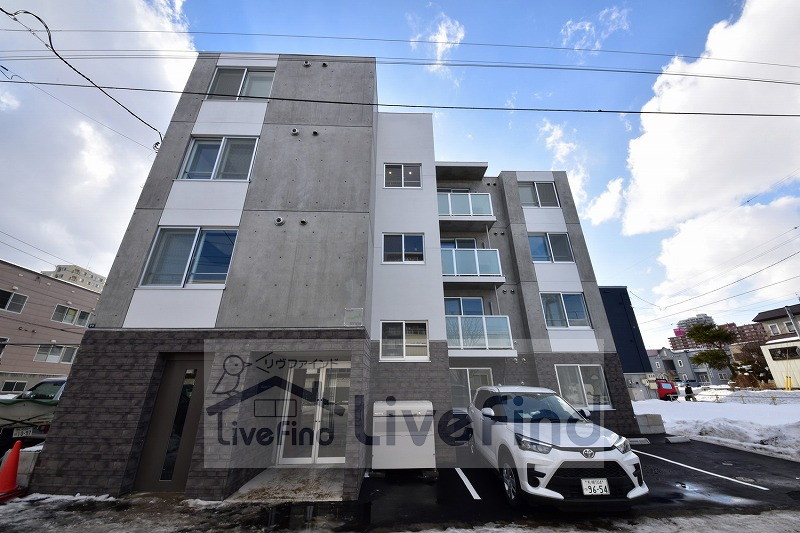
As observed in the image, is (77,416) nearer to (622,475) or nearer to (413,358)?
(413,358)

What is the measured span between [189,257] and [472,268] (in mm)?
8688

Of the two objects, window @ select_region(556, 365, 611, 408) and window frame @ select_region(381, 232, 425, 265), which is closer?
window frame @ select_region(381, 232, 425, 265)

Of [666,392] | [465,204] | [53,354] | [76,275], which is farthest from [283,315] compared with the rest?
[76,275]

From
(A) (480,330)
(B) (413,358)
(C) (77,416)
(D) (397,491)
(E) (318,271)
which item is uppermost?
(E) (318,271)

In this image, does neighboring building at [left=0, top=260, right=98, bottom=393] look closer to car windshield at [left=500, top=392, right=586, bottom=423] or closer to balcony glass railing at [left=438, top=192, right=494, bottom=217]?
balcony glass railing at [left=438, top=192, right=494, bottom=217]

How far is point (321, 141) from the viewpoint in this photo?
26.7 ft

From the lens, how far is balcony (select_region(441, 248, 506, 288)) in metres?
10.6

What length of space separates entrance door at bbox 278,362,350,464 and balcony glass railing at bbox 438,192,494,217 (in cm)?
772

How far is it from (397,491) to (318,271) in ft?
15.3

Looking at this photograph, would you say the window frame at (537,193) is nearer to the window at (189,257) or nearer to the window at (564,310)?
the window at (564,310)

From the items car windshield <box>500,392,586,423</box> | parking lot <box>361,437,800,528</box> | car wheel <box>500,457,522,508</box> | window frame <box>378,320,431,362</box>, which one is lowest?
parking lot <box>361,437,800,528</box>

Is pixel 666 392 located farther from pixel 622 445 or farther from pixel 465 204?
pixel 622 445

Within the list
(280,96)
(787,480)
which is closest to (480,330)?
(787,480)

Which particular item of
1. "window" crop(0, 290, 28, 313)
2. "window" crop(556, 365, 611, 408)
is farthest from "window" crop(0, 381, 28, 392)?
"window" crop(556, 365, 611, 408)
